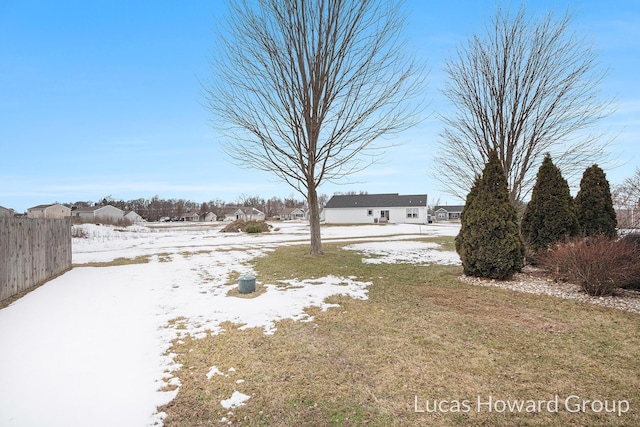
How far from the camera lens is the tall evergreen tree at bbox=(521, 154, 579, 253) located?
28.7ft

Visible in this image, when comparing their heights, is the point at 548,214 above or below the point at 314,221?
above

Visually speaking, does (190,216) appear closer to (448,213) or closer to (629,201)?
(448,213)

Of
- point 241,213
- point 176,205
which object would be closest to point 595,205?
point 241,213

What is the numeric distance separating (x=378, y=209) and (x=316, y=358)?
41432 millimetres

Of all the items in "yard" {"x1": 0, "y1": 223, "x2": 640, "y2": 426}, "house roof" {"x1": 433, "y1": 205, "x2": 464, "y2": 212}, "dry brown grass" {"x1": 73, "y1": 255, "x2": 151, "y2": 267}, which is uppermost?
"house roof" {"x1": 433, "y1": 205, "x2": 464, "y2": 212}

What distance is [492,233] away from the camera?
7.25 m

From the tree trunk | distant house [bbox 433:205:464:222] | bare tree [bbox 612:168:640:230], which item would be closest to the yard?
the tree trunk

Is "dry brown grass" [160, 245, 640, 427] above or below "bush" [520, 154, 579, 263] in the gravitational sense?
below

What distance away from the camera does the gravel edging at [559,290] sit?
5.45 m

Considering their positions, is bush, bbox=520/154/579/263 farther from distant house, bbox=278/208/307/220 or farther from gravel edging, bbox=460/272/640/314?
distant house, bbox=278/208/307/220

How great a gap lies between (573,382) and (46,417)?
4.58 metres

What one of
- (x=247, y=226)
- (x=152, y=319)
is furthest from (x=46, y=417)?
(x=247, y=226)

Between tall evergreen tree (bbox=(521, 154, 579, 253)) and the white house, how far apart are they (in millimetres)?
33777

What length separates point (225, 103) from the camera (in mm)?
10922
